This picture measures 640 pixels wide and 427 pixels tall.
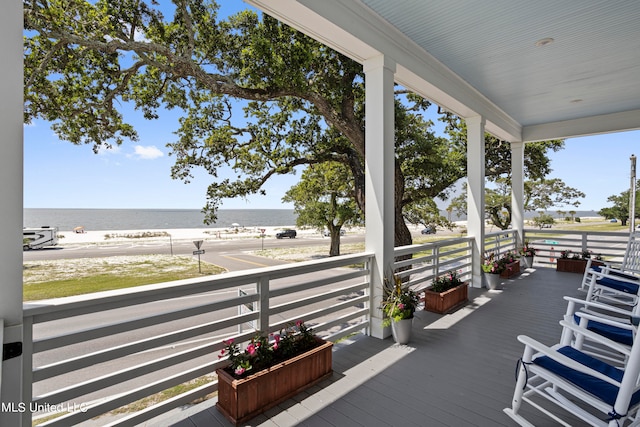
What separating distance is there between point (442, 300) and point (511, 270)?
9.44 ft

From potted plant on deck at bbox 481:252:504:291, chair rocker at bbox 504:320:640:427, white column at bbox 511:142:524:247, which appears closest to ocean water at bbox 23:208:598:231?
white column at bbox 511:142:524:247

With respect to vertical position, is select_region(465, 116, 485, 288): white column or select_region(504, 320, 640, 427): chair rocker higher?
select_region(465, 116, 485, 288): white column

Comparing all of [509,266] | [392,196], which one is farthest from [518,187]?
[392,196]

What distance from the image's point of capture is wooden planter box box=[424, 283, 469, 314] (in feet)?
12.2

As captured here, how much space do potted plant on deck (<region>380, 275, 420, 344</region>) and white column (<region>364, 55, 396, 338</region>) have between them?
11cm

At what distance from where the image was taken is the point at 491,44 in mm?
3254

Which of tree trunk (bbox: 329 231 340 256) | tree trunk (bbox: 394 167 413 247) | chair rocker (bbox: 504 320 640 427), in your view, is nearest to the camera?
chair rocker (bbox: 504 320 640 427)

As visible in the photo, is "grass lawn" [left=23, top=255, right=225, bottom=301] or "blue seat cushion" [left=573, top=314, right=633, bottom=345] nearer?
"blue seat cushion" [left=573, top=314, right=633, bottom=345]

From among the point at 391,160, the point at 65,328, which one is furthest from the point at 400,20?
the point at 65,328

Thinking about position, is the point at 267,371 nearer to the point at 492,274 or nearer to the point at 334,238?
the point at 492,274

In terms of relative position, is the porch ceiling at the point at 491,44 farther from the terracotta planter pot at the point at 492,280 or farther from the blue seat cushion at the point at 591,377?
the blue seat cushion at the point at 591,377

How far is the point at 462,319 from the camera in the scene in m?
3.52

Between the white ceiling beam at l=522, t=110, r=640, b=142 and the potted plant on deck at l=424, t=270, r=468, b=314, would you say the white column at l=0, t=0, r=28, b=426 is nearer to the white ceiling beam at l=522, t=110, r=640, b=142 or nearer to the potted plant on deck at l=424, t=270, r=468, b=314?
the potted plant on deck at l=424, t=270, r=468, b=314

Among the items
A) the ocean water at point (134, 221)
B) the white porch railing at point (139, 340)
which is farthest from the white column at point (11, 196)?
the ocean water at point (134, 221)
